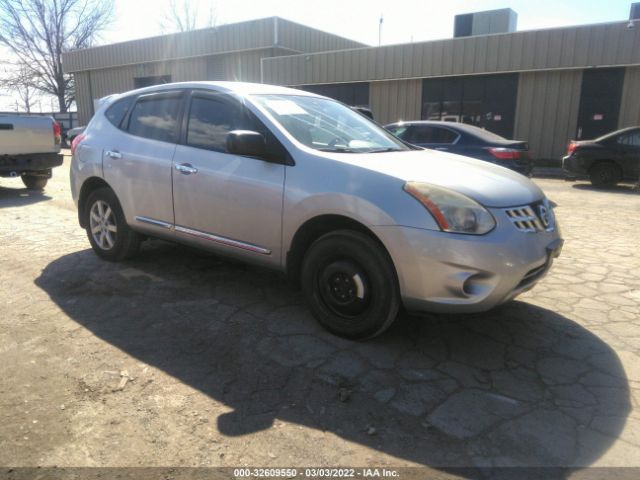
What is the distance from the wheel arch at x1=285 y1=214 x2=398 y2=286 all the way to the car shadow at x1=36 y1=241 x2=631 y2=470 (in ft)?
1.41

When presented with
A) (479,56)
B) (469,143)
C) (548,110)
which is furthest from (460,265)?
(479,56)

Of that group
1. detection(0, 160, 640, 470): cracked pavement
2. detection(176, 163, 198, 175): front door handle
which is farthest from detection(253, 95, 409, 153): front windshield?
detection(0, 160, 640, 470): cracked pavement

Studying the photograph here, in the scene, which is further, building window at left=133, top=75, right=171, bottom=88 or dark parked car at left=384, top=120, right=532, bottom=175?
building window at left=133, top=75, right=171, bottom=88

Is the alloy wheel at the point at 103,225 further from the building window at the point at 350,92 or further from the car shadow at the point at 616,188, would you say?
the building window at the point at 350,92

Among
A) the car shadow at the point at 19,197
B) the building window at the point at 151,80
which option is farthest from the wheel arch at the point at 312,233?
the building window at the point at 151,80

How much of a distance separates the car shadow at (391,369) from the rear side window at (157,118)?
1.33 meters

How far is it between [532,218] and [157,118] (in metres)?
3.26

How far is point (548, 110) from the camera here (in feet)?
56.5

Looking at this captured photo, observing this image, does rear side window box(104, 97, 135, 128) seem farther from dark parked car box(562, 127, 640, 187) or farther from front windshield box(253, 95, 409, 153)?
dark parked car box(562, 127, 640, 187)

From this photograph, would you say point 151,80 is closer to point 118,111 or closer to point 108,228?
point 118,111

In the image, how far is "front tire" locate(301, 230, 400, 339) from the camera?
3.07 m

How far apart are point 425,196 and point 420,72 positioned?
1764 centimetres

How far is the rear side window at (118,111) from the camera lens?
15.9ft

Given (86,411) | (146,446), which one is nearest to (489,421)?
(146,446)
